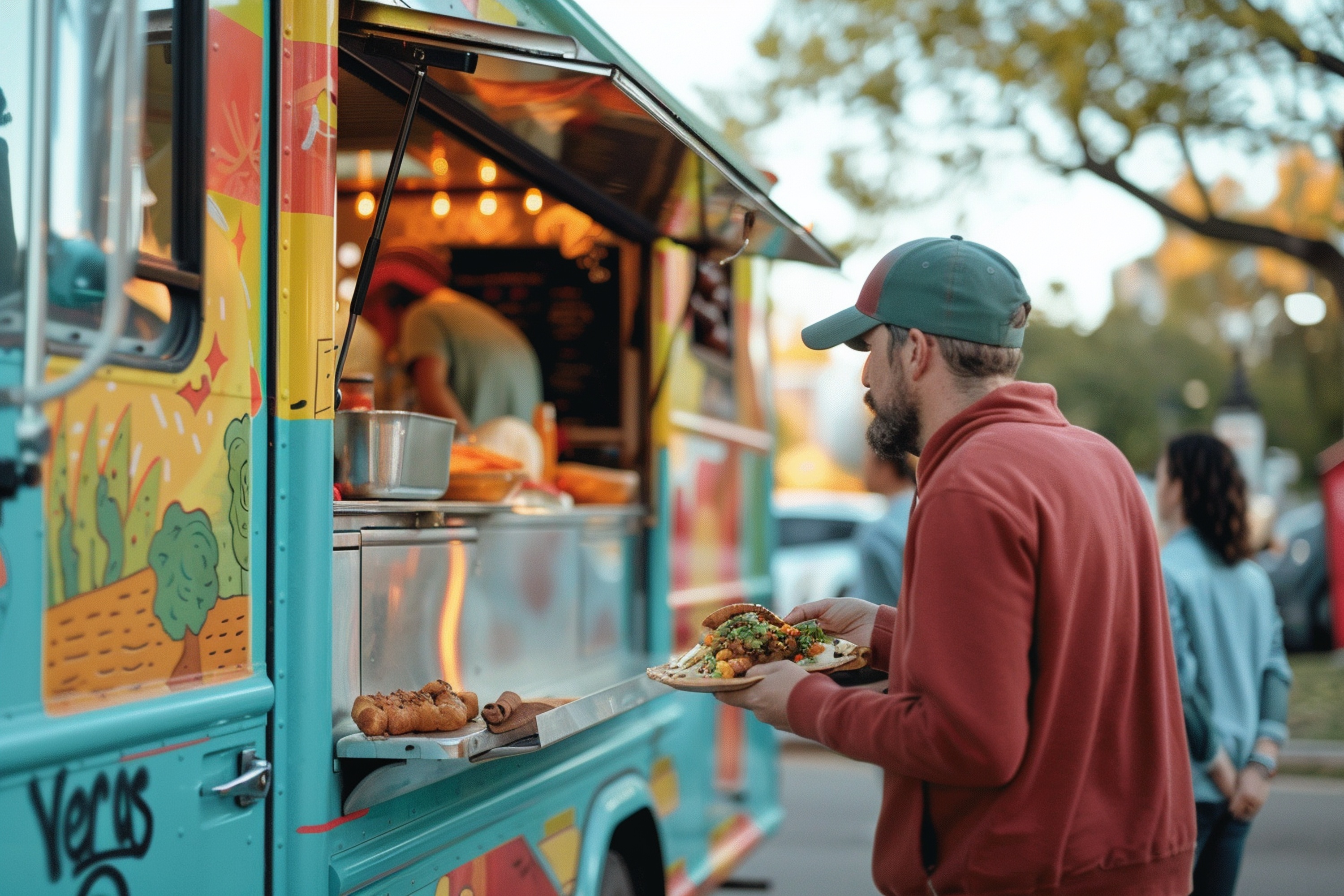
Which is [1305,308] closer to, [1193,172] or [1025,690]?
[1193,172]

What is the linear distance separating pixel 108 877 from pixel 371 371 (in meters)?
3.09

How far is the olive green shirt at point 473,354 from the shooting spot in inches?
191

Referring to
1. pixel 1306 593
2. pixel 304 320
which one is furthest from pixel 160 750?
pixel 1306 593

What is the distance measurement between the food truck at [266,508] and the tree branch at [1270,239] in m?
7.37

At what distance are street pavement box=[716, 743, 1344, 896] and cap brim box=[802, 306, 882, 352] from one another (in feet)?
13.5

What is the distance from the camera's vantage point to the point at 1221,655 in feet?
12.8

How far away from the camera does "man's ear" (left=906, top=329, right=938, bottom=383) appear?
7.48 feet

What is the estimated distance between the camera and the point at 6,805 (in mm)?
1664

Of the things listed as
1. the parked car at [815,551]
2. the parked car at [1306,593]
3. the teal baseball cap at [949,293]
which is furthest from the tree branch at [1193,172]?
the teal baseball cap at [949,293]

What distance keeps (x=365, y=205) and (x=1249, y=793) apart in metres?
4.14

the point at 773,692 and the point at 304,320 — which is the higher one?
the point at 304,320

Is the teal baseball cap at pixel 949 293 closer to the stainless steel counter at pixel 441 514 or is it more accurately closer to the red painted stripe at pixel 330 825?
the stainless steel counter at pixel 441 514

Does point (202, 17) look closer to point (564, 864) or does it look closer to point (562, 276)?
point (564, 864)

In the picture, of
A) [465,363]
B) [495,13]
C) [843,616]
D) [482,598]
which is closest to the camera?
[843,616]
